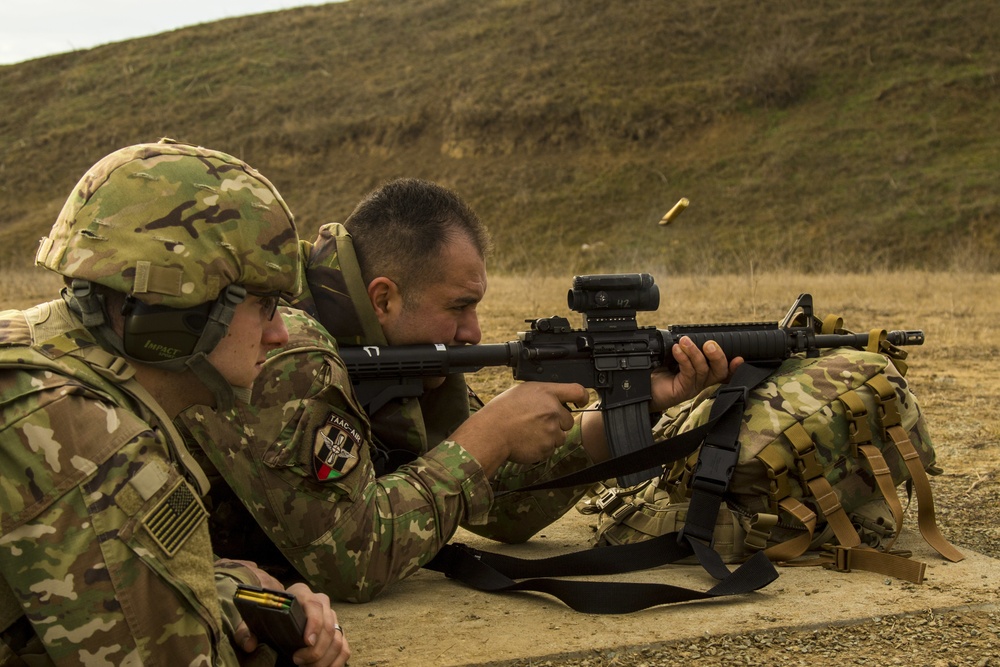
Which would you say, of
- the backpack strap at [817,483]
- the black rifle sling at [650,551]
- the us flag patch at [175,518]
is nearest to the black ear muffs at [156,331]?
the us flag patch at [175,518]

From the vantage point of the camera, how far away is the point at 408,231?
12.8 feet

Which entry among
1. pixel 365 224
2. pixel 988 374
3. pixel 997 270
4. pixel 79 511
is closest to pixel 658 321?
pixel 988 374

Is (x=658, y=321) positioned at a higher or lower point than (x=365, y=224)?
lower

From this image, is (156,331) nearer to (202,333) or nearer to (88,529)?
(202,333)

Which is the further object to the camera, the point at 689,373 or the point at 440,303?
the point at 689,373

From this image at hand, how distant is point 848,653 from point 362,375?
1829mm

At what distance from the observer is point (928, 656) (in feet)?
10.4

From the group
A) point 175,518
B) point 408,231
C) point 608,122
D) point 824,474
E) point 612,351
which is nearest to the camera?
point 175,518

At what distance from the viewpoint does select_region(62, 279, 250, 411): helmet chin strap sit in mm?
2225

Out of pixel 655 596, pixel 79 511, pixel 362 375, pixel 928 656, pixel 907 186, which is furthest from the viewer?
pixel 907 186

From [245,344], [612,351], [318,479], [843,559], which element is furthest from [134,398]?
[843,559]

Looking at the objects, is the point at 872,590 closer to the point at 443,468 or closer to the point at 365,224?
the point at 443,468

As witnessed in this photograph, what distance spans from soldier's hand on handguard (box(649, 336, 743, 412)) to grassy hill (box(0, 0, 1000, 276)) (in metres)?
18.3

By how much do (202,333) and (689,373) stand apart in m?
2.37
